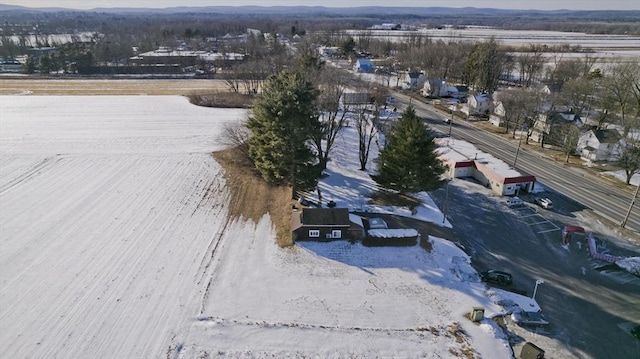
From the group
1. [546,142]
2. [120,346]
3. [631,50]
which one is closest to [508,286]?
[120,346]

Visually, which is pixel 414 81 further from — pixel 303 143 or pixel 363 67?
pixel 303 143

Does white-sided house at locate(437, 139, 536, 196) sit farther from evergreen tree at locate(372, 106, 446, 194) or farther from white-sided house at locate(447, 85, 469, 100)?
white-sided house at locate(447, 85, 469, 100)

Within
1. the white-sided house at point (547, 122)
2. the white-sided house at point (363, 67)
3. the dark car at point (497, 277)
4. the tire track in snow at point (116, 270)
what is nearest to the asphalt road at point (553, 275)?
the dark car at point (497, 277)

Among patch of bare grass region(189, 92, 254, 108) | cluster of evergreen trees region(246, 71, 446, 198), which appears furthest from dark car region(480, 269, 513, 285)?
patch of bare grass region(189, 92, 254, 108)

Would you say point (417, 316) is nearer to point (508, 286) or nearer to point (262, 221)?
point (508, 286)

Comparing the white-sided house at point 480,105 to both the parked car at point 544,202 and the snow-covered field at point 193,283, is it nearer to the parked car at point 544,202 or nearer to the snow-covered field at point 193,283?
the parked car at point 544,202

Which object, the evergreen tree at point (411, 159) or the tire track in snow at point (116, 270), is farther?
the evergreen tree at point (411, 159)

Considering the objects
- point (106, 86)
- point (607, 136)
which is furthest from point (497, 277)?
point (106, 86)
